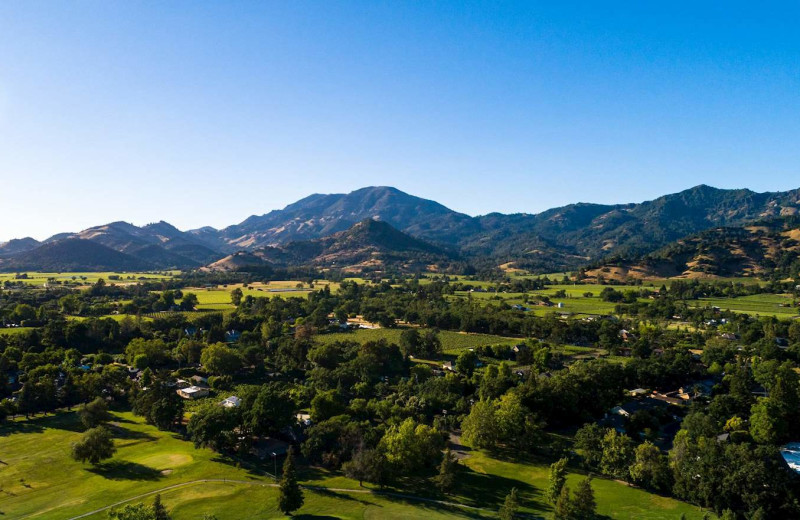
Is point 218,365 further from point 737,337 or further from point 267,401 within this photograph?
point 737,337

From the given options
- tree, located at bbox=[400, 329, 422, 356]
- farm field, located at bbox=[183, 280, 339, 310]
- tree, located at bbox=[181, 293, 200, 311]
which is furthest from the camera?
farm field, located at bbox=[183, 280, 339, 310]

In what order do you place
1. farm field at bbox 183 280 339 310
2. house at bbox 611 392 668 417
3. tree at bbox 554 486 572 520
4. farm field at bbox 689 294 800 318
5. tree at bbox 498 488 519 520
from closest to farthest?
tree at bbox 554 486 572 520 < tree at bbox 498 488 519 520 < house at bbox 611 392 668 417 < farm field at bbox 689 294 800 318 < farm field at bbox 183 280 339 310

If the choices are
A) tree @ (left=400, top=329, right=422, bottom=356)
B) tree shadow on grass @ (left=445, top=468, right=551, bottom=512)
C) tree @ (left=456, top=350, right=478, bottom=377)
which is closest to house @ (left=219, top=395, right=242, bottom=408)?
tree shadow on grass @ (left=445, top=468, right=551, bottom=512)

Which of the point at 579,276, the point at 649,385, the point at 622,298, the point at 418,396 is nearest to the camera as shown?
the point at 418,396

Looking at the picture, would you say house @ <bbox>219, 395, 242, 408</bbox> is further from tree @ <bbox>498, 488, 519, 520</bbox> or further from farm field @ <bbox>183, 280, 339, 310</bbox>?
farm field @ <bbox>183, 280, 339, 310</bbox>

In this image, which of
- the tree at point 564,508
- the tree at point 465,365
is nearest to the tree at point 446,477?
the tree at point 564,508

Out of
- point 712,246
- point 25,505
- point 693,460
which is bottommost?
point 25,505

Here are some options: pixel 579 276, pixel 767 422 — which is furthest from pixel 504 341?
pixel 579 276
